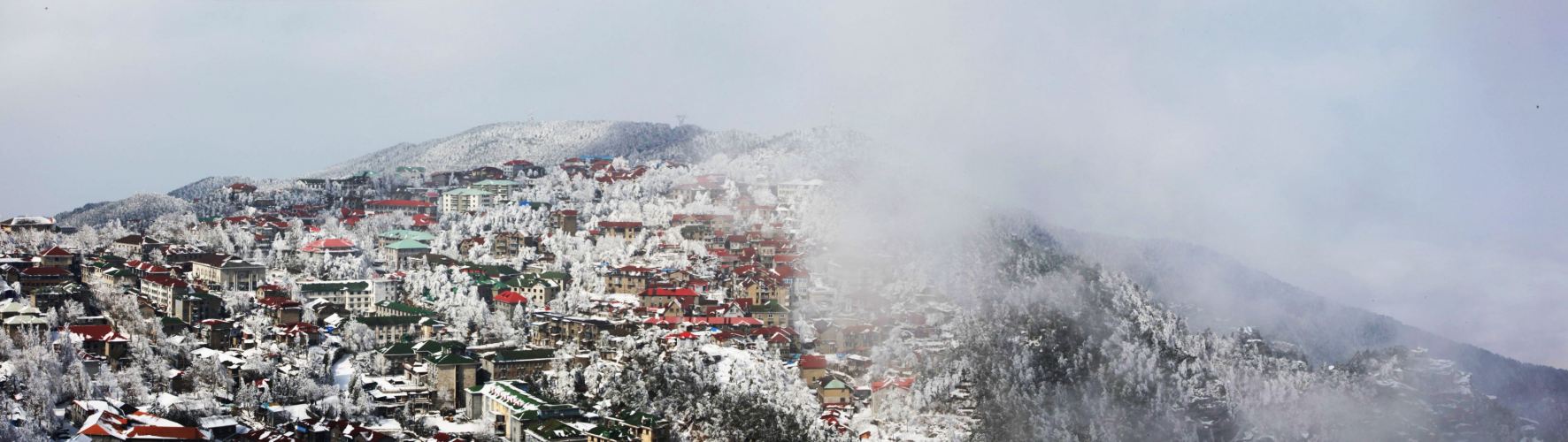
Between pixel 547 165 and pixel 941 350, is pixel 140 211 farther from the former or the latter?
pixel 941 350

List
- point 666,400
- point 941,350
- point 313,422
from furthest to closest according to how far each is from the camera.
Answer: point 941,350 → point 666,400 → point 313,422

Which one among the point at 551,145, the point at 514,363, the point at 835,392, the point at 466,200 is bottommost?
the point at 835,392

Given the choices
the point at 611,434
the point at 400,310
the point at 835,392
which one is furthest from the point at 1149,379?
the point at 400,310

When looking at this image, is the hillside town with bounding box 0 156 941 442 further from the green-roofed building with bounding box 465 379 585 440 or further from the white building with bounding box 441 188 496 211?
the white building with bounding box 441 188 496 211

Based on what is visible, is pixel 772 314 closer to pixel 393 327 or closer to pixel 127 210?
pixel 393 327

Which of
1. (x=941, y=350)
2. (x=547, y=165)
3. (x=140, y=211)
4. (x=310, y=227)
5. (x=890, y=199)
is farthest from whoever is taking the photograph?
(x=547, y=165)

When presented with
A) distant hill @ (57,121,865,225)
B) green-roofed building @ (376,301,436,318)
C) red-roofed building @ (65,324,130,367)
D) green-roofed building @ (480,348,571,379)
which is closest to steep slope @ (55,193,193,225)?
distant hill @ (57,121,865,225)

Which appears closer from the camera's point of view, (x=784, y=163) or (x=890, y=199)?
(x=890, y=199)

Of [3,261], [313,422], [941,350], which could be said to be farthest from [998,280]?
[3,261]
